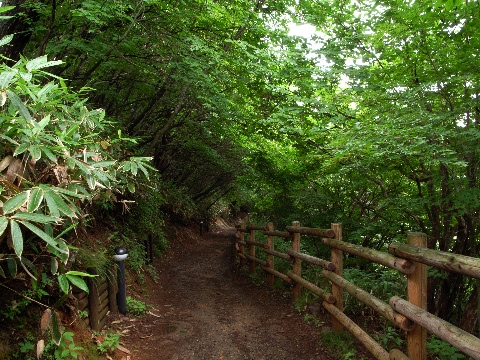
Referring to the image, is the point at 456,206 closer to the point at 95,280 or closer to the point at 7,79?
the point at 95,280

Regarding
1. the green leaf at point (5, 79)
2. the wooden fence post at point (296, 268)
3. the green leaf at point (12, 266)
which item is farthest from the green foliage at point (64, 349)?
A: the wooden fence post at point (296, 268)

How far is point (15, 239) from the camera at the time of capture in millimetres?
1694

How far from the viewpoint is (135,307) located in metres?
5.11

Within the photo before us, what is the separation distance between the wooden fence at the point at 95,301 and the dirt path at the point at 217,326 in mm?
329

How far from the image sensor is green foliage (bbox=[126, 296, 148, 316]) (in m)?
5.06

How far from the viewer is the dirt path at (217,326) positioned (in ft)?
13.4

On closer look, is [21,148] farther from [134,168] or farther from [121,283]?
[121,283]

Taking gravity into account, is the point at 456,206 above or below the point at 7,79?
below

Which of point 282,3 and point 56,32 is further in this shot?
point 282,3

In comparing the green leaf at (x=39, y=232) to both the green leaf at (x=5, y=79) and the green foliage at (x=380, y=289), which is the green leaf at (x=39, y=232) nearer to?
the green leaf at (x=5, y=79)

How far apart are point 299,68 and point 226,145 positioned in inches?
317

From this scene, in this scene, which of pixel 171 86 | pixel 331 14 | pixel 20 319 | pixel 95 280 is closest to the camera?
pixel 20 319

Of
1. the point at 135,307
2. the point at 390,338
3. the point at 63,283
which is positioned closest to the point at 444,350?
the point at 390,338

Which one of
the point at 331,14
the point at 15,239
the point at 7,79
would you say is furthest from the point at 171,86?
the point at 15,239
